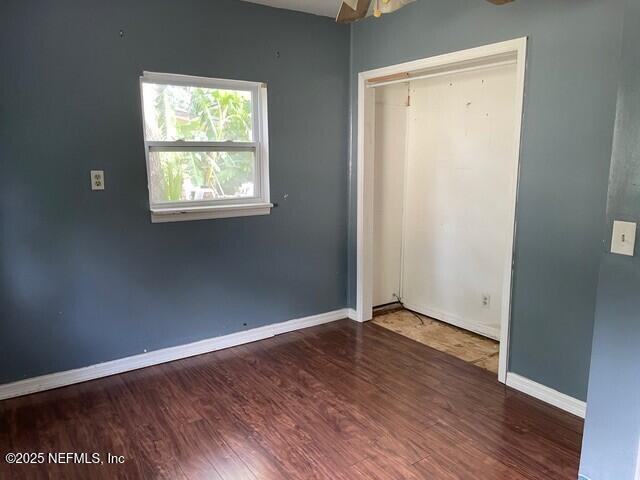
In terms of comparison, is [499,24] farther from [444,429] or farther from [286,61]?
[444,429]

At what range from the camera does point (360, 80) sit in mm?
3809

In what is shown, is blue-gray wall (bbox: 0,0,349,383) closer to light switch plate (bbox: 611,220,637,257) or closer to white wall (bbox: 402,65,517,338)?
white wall (bbox: 402,65,517,338)

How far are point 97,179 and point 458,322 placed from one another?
9.84ft

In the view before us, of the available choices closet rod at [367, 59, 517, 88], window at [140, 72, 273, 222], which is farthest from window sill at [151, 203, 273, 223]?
closet rod at [367, 59, 517, 88]

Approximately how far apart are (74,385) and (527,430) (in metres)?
2.68

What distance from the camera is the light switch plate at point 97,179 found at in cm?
288

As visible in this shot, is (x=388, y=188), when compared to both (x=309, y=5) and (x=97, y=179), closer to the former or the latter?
(x=309, y=5)

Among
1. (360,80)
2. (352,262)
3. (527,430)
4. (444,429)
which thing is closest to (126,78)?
(360,80)

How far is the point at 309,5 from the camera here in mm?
3414

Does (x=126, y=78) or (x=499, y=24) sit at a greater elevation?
(x=499, y=24)

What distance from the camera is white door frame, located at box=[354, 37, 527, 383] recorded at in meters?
2.73

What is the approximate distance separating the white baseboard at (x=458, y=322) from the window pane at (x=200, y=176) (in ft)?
6.25

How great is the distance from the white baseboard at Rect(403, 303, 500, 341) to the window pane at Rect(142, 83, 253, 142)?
219 centimetres

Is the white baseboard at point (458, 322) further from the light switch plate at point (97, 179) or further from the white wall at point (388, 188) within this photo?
the light switch plate at point (97, 179)
